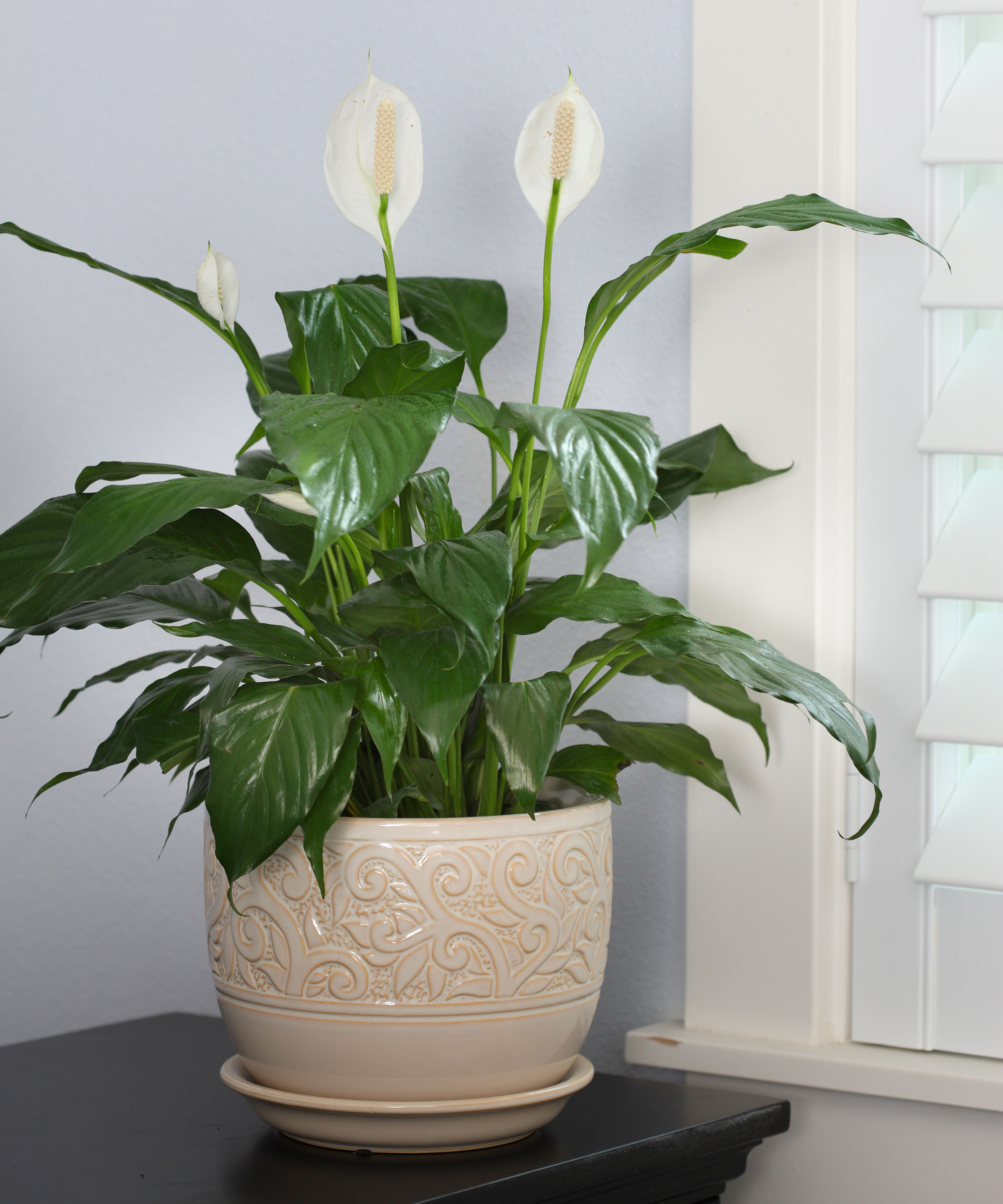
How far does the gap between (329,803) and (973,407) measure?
536 millimetres

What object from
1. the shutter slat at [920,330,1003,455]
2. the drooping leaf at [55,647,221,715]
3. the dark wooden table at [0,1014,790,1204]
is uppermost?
the shutter slat at [920,330,1003,455]

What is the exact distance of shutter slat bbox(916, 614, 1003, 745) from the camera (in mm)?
836

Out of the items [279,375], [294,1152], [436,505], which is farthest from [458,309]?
[294,1152]

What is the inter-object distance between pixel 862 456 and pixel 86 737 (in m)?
0.77

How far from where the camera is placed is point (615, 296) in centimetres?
73

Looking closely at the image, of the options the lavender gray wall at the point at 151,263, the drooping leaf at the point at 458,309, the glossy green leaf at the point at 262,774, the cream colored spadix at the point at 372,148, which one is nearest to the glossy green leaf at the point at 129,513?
the glossy green leaf at the point at 262,774

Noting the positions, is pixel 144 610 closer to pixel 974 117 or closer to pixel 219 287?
pixel 219 287

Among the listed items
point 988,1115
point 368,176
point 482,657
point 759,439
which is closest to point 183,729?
point 482,657

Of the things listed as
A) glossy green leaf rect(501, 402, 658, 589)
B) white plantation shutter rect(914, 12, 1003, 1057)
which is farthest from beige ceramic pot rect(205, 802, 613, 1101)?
white plantation shutter rect(914, 12, 1003, 1057)

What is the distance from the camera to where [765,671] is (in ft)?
2.15

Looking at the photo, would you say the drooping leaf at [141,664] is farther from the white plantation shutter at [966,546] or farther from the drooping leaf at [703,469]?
the white plantation shutter at [966,546]

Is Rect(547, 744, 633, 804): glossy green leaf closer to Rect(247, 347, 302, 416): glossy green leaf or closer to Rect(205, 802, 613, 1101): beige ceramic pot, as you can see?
Rect(205, 802, 613, 1101): beige ceramic pot

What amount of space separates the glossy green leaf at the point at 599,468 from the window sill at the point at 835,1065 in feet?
1.65

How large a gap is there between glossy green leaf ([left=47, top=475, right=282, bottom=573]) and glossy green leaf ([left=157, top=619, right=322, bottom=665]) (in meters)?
0.08
